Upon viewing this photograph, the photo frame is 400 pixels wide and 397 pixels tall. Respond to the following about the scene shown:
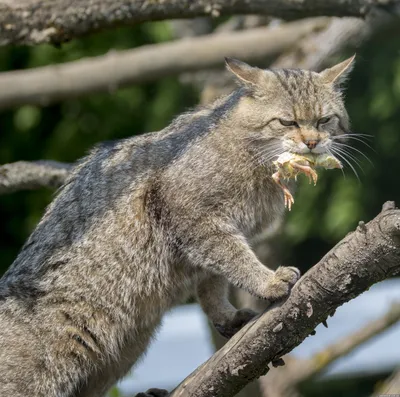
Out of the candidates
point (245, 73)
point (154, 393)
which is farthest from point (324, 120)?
point (154, 393)

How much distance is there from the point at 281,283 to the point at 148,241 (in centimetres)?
77

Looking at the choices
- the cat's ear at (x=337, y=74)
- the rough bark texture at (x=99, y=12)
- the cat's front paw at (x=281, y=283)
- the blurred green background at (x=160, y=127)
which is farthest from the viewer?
the blurred green background at (x=160, y=127)

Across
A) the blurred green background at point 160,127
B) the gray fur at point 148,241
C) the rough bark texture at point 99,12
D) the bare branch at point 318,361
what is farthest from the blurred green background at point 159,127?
the gray fur at point 148,241

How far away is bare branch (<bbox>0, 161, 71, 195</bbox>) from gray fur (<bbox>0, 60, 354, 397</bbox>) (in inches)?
29.1

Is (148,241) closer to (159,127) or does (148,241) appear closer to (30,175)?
(30,175)

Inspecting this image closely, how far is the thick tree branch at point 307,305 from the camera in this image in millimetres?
3473

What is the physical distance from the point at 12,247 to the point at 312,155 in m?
5.50

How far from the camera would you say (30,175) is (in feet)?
18.4

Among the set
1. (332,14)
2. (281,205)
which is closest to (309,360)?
(281,205)

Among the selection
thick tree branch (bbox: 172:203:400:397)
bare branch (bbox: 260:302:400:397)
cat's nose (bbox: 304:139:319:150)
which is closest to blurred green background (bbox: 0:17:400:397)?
bare branch (bbox: 260:302:400:397)

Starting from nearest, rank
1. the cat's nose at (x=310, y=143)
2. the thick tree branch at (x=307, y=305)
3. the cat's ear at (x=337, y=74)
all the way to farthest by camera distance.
A: the thick tree branch at (x=307, y=305)
the cat's nose at (x=310, y=143)
the cat's ear at (x=337, y=74)

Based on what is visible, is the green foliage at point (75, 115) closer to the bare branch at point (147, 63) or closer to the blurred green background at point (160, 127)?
the blurred green background at point (160, 127)

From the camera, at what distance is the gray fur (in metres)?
4.50

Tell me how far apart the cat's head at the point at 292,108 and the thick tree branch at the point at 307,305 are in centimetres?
91
